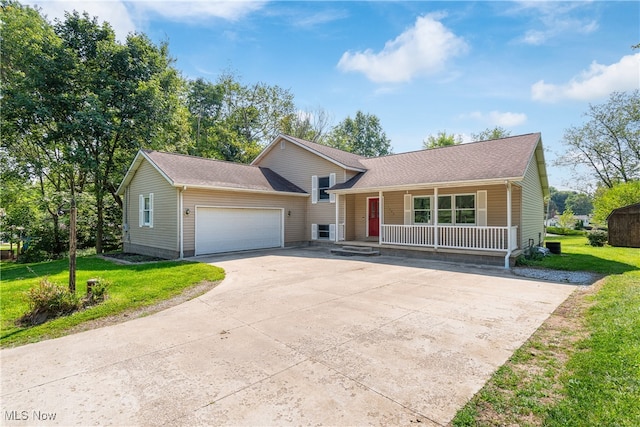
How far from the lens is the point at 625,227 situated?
54.5 ft

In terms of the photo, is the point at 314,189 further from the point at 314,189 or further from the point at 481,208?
the point at 481,208

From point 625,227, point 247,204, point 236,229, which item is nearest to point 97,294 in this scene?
point 236,229

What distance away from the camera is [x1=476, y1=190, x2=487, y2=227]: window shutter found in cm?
1205

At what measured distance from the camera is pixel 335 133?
37031 mm

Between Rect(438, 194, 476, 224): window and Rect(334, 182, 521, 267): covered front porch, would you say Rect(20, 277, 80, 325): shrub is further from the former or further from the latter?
Rect(438, 194, 476, 224): window

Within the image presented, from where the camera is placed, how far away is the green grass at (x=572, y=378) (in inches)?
100

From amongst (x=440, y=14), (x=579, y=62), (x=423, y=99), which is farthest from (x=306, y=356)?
(x=579, y=62)

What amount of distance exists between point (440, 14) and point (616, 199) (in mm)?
20139

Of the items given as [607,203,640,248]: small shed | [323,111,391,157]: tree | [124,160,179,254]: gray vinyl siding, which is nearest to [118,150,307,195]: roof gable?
[124,160,179,254]: gray vinyl siding

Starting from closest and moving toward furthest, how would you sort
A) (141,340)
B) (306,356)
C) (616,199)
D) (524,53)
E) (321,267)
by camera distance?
(306,356)
(141,340)
(321,267)
(524,53)
(616,199)

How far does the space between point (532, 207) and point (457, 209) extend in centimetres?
396

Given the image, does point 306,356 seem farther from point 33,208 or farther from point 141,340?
point 33,208

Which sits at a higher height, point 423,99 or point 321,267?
point 423,99

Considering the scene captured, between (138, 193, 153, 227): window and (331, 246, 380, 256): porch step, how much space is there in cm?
838
